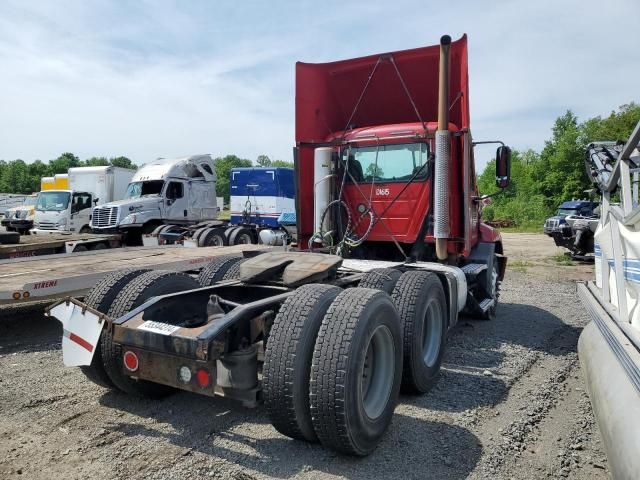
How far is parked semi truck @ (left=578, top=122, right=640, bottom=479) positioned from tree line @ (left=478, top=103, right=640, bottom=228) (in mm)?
35267

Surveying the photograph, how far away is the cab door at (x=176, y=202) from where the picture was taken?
16.0m

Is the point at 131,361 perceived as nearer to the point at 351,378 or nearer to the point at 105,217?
the point at 351,378

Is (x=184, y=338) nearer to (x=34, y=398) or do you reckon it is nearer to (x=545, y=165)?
(x=34, y=398)

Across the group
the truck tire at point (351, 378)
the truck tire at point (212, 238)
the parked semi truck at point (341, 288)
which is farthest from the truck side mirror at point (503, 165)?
the truck tire at point (212, 238)

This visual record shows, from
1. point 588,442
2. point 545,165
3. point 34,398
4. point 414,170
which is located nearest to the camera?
point 588,442

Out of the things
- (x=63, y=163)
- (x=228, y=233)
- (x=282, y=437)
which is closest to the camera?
(x=282, y=437)

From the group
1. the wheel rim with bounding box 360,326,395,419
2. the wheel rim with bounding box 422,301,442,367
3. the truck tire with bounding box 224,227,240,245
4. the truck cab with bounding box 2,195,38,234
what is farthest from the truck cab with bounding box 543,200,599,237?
the truck cab with bounding box 2,195,38,234

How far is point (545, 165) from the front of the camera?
4300 cm

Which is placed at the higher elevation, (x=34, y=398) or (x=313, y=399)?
(x=313, y=399)

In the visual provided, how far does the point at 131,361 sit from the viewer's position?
133 inches

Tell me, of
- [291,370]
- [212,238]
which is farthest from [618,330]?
[212,238]

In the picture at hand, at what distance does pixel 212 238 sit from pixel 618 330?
12.0 metres

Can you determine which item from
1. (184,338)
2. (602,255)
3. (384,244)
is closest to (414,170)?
(384,244)

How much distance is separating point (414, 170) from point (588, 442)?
3.71m
